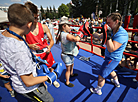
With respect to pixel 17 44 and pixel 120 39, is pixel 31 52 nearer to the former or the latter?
pixel 17 44

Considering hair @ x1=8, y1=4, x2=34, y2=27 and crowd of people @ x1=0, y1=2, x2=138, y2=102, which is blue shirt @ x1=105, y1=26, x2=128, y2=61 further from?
hair @ x1=8, y1=4, x2=34, y2=27

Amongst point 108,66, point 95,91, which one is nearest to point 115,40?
point 108,66

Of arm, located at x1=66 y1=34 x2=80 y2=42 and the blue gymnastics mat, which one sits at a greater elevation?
arm, located at x1=66 y1=34 x2=80 y2=42

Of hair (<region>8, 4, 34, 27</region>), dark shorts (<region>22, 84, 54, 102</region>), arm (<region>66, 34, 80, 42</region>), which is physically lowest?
dark shorts (<region>22, 84, 54, 102</region>)

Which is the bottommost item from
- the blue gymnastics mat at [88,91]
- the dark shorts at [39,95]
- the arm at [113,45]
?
the blue gymnastics mat at [88,91]

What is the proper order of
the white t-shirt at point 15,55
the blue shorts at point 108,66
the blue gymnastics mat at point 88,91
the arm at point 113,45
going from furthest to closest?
the blue gymnastics mat at point 88,91, the blue shorts at point 108,66, the arm at point 113,45, the white t-shirt at point 15,55

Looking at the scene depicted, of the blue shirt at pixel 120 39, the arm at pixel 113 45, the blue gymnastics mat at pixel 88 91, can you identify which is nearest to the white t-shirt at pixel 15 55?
the arm at pixel 113 45

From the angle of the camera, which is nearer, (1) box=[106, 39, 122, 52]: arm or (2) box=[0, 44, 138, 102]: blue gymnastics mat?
(1) box=[106, 39, 122, 52]: arm

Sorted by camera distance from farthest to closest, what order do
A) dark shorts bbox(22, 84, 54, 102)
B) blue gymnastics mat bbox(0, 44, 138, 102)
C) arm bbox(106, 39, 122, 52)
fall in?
blue gymnastics mat bbox(0, 44, 138, 102) < arm bbox(106, 39, 122, 52) < dark shorts bbox(22, 84, 54, 102)

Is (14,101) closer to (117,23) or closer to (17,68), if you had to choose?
(17,68)

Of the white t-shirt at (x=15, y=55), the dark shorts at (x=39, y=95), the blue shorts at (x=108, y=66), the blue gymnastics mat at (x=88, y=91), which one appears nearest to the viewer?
the white t-shirt at (x=15, y=55)

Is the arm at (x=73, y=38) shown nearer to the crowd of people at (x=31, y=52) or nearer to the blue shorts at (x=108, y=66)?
the crowd of people at (x=31, y=52)

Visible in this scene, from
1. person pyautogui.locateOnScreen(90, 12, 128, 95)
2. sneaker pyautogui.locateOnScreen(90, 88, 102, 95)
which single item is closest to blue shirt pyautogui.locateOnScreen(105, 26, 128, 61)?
person pyautogui.locateOnScreen(90, 12, 128, 95)

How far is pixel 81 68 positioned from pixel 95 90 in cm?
105
